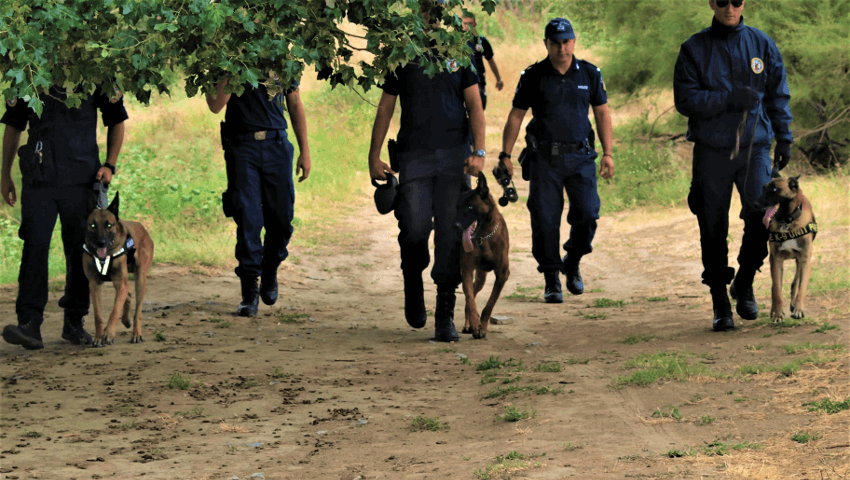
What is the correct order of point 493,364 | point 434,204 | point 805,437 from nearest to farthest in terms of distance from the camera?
point 805,437 → point 493,364 → point 434,204

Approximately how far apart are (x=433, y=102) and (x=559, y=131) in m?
2.01

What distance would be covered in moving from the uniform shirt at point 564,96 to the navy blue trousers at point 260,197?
2353 millimetres

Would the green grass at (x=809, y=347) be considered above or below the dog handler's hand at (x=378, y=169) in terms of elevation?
below

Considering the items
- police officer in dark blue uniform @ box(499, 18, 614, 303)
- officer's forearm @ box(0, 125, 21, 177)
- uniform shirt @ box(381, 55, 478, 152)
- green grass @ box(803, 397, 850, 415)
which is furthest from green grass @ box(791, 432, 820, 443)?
officer's forearm @ box(0, 125, 21, 177)

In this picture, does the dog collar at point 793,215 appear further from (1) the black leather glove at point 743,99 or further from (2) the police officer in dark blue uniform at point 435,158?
(2) the police officer in dark blue uniform at point 435,158

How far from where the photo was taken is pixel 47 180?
6.40 m

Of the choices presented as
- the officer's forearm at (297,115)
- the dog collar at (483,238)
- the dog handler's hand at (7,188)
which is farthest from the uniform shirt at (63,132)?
the dog collar at (483,238)

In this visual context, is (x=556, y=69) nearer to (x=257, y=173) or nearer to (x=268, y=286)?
(x=257, y=173)

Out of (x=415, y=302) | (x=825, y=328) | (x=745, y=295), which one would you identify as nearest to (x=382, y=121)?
(x=415, y=302)

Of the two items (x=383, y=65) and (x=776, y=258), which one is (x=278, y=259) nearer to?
(x=383, y=65)

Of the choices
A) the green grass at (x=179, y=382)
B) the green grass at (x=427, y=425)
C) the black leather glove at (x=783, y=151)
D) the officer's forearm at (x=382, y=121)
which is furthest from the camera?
the officer's forearm at (x=382, y=121)

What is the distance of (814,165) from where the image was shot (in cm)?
1583

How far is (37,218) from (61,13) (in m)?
2.67

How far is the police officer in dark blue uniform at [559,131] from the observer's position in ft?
27.1
